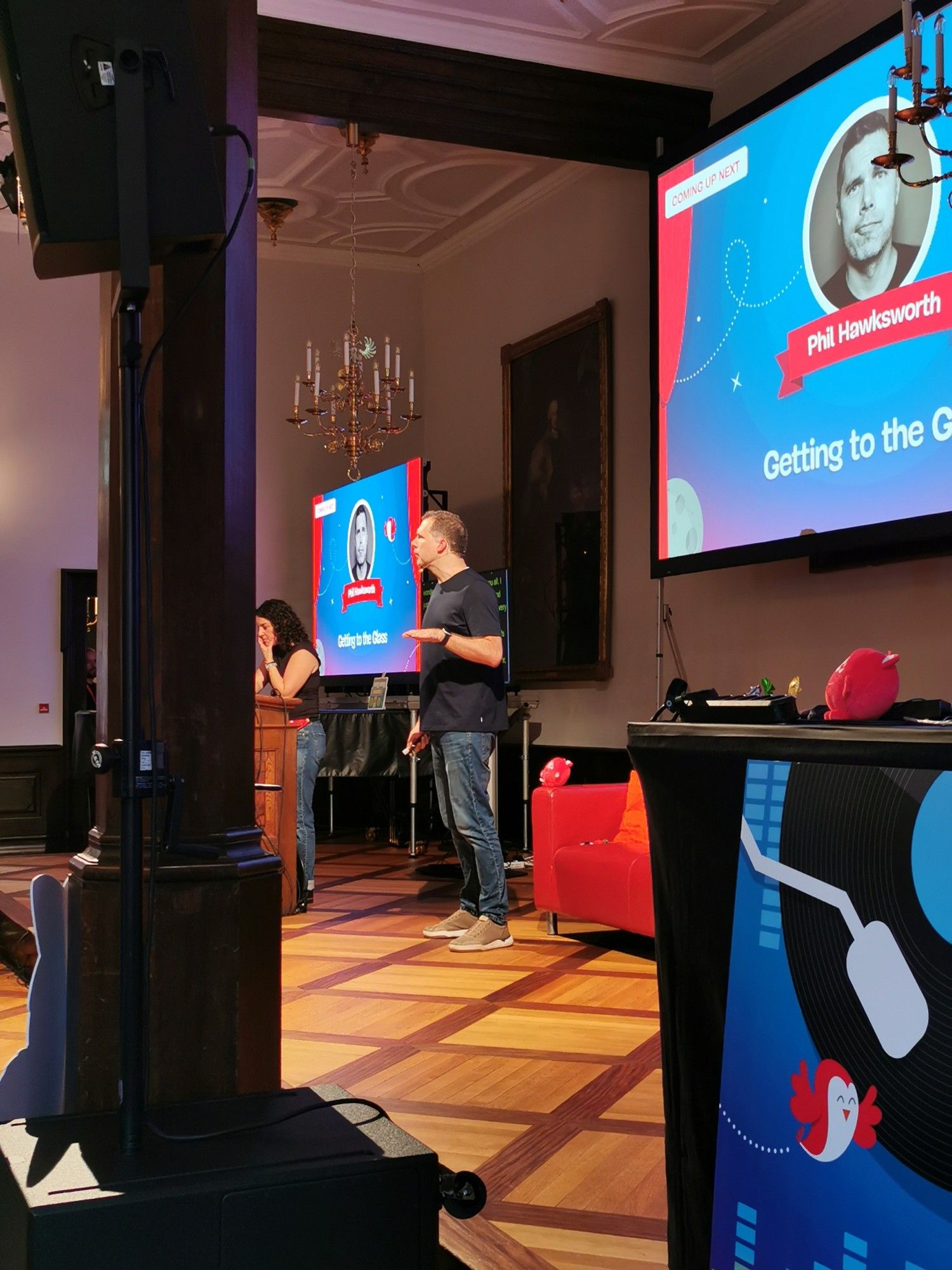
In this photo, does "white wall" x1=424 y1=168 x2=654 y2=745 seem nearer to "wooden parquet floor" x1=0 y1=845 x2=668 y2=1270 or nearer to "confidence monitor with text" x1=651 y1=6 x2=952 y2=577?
"confidence monitor with text" x1=651 y1=6 x2=952 y2=577

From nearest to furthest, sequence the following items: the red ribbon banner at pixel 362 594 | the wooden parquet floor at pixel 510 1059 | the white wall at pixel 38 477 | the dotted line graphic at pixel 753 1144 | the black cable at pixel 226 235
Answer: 1. the dotted line graphic at pixel 753 1144
2. the black cable at pixel 226 235
3. the wooden parquet floor at pixel 510 1059
4. the red ribbon banner at pixel 362 594
5. the white wall at pixel 38 477

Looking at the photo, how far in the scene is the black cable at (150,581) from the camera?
66.7 inches

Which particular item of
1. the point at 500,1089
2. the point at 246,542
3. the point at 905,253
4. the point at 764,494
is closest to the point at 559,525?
the point at 764,494

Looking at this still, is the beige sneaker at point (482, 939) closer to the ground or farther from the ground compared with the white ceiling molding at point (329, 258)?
closer to the ground

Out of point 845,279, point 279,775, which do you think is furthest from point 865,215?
point 279,775

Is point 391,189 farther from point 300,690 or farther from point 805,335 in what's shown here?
point 805,335

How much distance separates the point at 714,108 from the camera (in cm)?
607

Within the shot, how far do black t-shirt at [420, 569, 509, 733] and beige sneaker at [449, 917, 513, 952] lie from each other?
70 centimetres

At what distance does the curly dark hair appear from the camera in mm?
5668

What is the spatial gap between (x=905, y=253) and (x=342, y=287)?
5.47 m

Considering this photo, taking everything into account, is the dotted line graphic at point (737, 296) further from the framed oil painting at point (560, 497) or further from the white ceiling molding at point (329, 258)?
the white ceiling molding at point (329, 258)

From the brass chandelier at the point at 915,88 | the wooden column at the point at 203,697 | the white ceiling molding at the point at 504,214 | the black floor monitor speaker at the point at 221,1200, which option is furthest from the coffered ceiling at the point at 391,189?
the black floor monitor speaker at the point at 221,1200

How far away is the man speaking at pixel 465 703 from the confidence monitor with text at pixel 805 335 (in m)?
1.18

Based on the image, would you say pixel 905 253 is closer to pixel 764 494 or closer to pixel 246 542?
pixel 764 494
